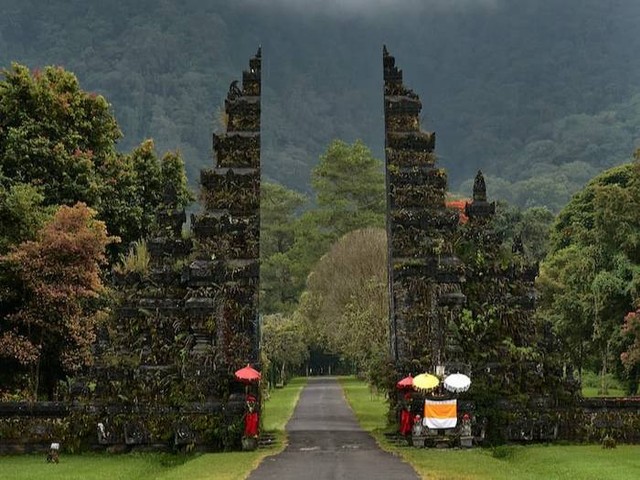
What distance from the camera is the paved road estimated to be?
60.2 feet

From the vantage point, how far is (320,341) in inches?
2522

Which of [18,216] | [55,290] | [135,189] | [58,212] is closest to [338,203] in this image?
[135,189]

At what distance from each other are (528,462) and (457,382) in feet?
10.9

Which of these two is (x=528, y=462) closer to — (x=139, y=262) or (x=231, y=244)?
(x=231, y=244)

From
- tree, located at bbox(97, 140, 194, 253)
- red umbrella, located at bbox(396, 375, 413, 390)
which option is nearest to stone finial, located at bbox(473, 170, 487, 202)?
red umbrella, located at bbox(396, 375, 413, 390)

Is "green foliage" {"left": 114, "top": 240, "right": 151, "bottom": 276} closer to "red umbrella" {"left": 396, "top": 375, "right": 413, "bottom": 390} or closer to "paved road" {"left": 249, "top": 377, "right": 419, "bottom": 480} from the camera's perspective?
"paved road" {"left": 249, "top": 377, "right": 419, "bottom": 480}

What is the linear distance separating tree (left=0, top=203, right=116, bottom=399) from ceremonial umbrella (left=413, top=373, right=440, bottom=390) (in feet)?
40.7

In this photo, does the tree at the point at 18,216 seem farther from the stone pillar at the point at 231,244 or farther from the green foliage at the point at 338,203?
the green foliage at the point at 338,203

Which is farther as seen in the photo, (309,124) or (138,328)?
(309,124)

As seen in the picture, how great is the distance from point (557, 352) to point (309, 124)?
161 metres

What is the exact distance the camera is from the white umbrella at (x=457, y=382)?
23.9 m

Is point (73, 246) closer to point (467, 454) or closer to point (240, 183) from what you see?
point (240, 183)

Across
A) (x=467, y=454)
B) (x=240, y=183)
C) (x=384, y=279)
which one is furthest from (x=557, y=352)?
(x=384, y=279)

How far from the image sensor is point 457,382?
2392 cm
